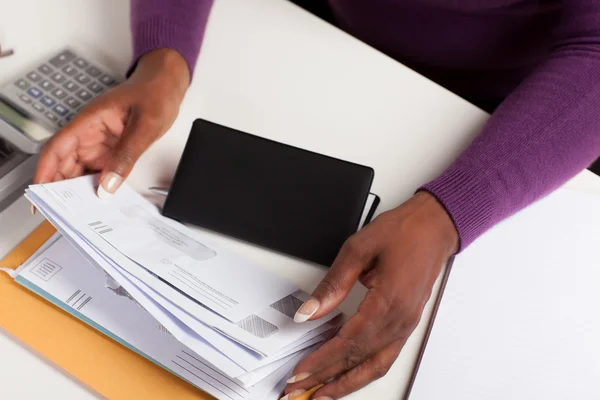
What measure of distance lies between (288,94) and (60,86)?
0.29 m

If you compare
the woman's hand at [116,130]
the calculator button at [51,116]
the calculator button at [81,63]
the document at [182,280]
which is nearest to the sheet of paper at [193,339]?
the document at [182,280]

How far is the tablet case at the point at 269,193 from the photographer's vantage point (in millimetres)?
630

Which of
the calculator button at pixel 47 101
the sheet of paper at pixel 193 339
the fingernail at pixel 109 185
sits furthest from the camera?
the calculator button at pixel 47 101

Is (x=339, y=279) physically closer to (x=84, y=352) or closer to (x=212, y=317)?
(x=212, y=317)

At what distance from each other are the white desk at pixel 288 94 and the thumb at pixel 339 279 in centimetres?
7

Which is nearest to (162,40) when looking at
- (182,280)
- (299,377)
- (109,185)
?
(109,185)

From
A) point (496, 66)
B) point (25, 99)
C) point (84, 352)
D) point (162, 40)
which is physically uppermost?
point (496, 66)

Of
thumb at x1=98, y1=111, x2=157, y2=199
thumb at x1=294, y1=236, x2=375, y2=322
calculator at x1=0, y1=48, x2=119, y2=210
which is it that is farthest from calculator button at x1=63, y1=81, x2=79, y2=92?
thumb at x1=294, y1=236, x2=375, y2=322

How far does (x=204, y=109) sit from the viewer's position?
0.77 meters

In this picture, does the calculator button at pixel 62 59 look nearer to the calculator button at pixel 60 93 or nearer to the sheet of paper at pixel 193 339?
the calculator button at pixel 60 93

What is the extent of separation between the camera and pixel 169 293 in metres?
0.54

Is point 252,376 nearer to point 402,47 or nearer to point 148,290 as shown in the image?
point 148,290

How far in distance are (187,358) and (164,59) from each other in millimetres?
393

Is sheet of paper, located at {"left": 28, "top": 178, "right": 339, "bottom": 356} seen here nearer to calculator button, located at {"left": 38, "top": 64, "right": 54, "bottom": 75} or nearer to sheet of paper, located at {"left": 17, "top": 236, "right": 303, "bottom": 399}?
sheet of paper, located at {"left": 17, "top": 236, "right": 303, "bottom": 399}
